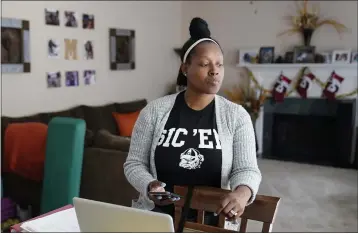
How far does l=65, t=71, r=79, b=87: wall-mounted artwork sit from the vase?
9.54ft

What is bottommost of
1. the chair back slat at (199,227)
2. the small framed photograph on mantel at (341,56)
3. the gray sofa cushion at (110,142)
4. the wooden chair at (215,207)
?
the gray sofa cushion at (110,142)

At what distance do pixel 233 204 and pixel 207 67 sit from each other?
0.38 m

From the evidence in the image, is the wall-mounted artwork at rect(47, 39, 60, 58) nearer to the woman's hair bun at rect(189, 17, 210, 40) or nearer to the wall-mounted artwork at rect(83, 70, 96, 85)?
the wall-mounted artwork at rect(83, 70, 96, 85)

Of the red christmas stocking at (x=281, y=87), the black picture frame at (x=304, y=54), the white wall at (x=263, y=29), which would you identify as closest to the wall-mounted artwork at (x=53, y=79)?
the white wall at (x=263, y=29)

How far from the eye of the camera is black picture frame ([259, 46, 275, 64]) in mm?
5648

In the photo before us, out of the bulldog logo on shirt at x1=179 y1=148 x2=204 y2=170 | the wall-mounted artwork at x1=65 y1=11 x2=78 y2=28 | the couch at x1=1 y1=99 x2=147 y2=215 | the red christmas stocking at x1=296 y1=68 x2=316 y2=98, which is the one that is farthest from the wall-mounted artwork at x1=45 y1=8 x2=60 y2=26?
the bulldog logo on shirt at x1=179 y1=148 x2=204 y2=170

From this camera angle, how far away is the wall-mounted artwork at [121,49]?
492cm

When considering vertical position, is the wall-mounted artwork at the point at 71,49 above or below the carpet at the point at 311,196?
above

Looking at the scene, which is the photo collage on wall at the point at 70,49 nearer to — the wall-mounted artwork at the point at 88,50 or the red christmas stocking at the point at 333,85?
the wall-mounted artwork at the point at 88,50

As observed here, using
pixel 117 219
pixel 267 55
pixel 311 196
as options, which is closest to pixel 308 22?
pixel 267 55

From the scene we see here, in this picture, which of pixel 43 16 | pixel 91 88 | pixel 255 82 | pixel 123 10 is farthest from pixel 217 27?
pixel 43 16

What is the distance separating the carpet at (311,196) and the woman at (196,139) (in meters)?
2.05

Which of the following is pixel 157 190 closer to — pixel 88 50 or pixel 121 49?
pixel 88 50

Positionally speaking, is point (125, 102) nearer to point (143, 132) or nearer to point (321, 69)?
point (321, 69)
